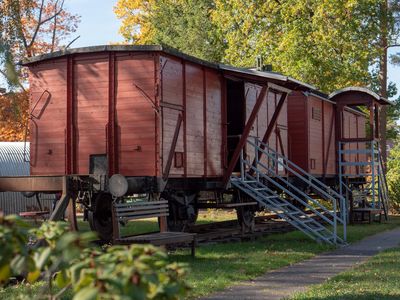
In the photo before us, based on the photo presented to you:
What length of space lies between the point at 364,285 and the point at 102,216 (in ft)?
19.8

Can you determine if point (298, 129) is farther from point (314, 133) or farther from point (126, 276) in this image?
point (126, 276)

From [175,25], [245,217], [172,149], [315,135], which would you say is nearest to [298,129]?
[315,135]

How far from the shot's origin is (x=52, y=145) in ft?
40.3

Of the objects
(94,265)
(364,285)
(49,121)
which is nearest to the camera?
(94,265)

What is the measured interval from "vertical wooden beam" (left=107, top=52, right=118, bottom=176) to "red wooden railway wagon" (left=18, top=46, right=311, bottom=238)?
0.02 m

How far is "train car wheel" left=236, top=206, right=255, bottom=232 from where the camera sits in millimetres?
14812

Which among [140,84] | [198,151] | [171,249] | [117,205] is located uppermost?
[140,84]

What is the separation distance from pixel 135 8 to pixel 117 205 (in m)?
35.0

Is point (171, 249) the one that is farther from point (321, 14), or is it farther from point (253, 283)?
point (321, 14)

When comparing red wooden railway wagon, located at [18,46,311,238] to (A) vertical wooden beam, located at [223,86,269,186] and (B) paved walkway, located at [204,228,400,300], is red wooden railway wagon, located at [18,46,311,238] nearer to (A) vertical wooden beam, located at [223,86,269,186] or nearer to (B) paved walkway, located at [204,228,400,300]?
(A) vertical wooden beam, located at [223,86,269,186]

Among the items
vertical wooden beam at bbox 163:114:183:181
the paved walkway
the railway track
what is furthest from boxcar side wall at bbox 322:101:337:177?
vertical wooden beam at bbox 163:114:183:181

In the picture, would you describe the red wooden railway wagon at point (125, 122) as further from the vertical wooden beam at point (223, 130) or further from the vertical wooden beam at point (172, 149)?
the vertical wooden beam at point (223, 130)

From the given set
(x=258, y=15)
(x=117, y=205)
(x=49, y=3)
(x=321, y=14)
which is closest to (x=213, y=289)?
(x=117, y=205)

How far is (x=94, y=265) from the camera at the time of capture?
104 inches
